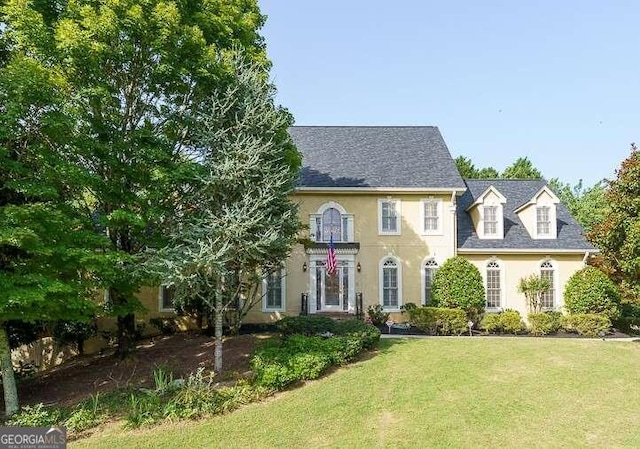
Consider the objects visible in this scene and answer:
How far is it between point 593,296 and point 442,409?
12610 mm

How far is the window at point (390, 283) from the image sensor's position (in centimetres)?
2208

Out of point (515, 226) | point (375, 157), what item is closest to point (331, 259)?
point (375, 157)

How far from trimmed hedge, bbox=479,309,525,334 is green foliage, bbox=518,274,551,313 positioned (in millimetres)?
1911

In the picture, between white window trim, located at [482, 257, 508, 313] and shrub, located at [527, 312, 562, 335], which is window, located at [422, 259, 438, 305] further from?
shrub, located at [527, 312, 562, 335]

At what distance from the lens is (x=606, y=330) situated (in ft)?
63.2

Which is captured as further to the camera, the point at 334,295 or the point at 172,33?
the point at 334,295

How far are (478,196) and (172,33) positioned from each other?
57.7 feet

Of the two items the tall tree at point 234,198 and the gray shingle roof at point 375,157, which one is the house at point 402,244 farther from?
the tall tree at point 234,198

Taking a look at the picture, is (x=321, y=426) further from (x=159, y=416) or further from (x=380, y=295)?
(x=380, y=295)

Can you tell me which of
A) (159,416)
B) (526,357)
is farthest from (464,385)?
(159,416)

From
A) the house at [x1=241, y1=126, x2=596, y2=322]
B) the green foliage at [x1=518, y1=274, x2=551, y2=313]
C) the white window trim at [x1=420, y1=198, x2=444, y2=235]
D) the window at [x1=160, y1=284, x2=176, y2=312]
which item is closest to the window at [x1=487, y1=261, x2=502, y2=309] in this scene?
the house at [x1=241, y1=126, x2=596, y2=322]

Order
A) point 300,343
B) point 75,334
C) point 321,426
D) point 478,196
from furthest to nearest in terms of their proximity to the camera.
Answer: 1. point 478,196
2. point 75,334
3. point 300,343
4. point 321,426

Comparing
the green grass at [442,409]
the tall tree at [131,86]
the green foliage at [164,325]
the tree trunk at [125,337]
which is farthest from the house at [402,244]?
the tall tree at [131,86]

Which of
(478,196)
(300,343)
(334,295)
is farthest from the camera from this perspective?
(478,196)
